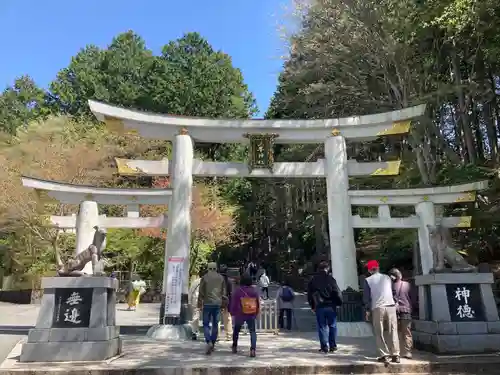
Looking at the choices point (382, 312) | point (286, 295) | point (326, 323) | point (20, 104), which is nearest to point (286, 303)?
point (286, 295)

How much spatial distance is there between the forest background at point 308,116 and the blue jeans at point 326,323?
25.3 ft

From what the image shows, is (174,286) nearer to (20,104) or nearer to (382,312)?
(382,312)

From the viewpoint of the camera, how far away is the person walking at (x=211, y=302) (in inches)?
288

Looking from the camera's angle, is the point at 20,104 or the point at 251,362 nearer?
the point at 251,362

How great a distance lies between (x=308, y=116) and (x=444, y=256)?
47.1 feet

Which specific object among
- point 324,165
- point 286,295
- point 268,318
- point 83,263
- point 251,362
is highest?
point 324,165

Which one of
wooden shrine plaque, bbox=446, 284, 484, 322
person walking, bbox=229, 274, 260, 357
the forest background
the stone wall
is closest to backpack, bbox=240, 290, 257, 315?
person walking, bbox=229, 274, 260, 357

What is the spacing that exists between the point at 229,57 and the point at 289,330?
29.9 m

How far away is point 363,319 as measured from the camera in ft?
32.7

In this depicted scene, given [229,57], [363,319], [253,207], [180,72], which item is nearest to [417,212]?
[363,319]

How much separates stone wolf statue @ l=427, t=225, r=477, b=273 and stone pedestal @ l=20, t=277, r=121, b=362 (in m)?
5.75

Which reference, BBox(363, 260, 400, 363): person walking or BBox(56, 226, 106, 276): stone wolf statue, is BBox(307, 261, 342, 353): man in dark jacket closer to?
BBox(363, 260, 400, 363): person walking

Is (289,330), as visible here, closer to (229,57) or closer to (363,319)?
(363,319)

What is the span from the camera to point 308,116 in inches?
842
